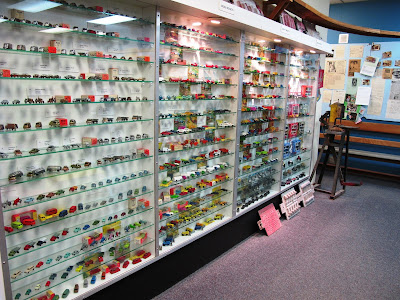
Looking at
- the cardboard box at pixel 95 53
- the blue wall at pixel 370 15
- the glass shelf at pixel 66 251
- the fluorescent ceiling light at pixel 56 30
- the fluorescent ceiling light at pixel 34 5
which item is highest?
the blue wall at pixel 370 15

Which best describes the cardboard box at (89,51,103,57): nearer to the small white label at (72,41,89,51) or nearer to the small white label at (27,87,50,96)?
the small white label at (72,41,89,51)

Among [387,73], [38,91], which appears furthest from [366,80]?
[38,91]

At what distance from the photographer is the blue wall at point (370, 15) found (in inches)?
275

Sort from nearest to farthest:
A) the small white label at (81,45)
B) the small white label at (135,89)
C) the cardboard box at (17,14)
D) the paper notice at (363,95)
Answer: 1. the cardboard box at (17,14)
2. the small white label at (81,45)
3. the small white label at (135,89)
4. the paper notice at (363,95)

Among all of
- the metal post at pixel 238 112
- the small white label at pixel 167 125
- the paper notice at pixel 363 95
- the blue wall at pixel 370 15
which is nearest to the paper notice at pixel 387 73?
the paper notice at pixel 363 95

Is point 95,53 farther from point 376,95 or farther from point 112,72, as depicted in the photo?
point 376,95

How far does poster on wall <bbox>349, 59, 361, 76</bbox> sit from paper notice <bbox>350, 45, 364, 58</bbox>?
11 cm

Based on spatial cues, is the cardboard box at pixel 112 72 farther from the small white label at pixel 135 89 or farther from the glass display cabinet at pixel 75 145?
the small white label at pixel 135 89

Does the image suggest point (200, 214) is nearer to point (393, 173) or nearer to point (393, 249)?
point (393, 249)

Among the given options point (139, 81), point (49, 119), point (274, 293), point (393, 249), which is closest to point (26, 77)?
point (49, 119)

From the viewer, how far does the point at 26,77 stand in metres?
2.04

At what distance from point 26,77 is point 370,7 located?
7.72 m

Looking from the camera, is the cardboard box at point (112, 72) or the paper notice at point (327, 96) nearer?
the cardboard box at point (112, 72)

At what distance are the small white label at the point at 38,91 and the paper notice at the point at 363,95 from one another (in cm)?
725
